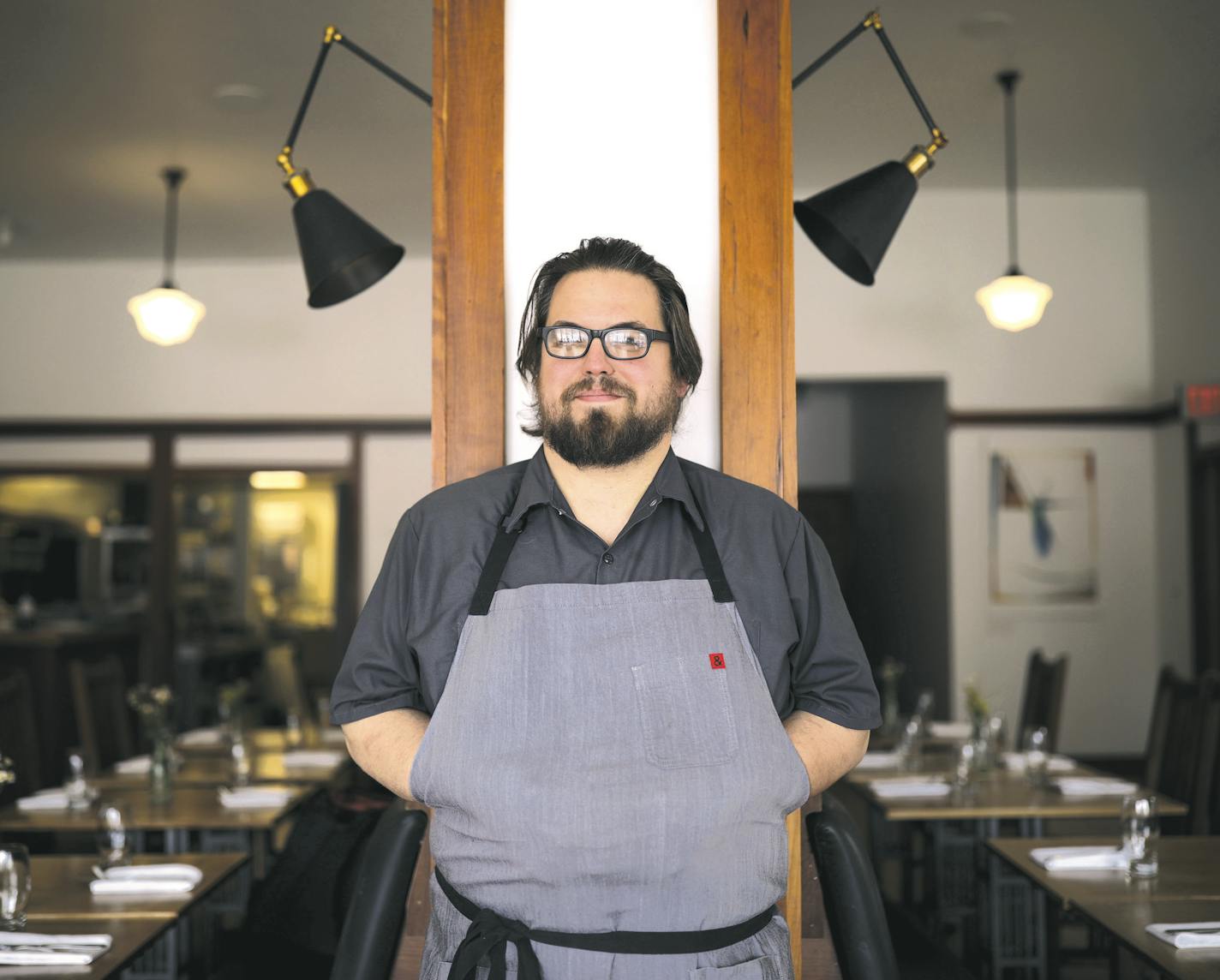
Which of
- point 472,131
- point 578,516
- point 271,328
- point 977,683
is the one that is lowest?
point 977,683

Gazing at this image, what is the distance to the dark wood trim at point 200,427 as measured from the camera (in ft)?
26.7

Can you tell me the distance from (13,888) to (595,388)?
170cm

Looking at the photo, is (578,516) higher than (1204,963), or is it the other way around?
(578,516)

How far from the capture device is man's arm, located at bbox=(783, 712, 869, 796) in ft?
5.41

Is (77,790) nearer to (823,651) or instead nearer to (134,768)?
(134,768)

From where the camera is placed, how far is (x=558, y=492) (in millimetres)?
1736

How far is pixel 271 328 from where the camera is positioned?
26.7 ft

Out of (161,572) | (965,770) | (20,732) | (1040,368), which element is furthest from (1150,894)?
(161,572)

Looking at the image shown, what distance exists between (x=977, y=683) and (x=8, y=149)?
20.8ft

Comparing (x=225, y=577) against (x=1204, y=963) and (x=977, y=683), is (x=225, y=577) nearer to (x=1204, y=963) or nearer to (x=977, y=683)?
(x=977, y=683)

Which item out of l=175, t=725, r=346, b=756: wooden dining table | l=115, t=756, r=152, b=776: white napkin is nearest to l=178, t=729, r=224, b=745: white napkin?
l=175, t=725, r=346, b=756: wooden dining table

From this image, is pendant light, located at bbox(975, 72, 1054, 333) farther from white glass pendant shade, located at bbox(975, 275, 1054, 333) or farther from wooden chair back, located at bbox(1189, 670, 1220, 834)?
wooden chair back, located at bbox(1189, 670, 1220, 834)

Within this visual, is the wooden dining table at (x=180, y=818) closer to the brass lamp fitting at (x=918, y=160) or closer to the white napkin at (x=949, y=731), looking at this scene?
the brass lamp fitting at (x=918, y=160)

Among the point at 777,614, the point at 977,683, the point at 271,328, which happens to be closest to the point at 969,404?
the point at 977,683
